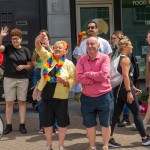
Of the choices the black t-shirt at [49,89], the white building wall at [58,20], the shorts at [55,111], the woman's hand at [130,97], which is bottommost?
the shorts at [55,111]

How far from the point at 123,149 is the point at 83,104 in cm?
100

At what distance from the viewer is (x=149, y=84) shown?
841cm

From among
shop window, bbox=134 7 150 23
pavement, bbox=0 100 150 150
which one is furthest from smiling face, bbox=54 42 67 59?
shop window, bbox=134 7 150 23

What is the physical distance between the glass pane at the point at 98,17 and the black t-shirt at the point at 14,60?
4212 millimetres

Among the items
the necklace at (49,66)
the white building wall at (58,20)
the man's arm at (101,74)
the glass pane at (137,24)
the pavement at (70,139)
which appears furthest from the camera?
the glass pane at (137,24)

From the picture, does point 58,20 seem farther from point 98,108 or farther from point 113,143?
point 98,108

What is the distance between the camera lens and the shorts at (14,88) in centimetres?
827

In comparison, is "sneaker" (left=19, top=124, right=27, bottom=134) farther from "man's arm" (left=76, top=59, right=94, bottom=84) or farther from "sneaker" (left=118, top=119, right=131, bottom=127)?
"man's arm" (left=76, top=59, right=94, bottom=84)

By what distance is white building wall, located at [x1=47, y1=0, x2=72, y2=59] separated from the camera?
1143cm

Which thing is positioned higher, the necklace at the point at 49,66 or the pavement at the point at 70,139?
the necklace at the point at 49,66

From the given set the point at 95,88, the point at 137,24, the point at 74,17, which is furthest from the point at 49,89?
the point at 137,24

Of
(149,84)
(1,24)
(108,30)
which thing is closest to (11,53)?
(149,84)

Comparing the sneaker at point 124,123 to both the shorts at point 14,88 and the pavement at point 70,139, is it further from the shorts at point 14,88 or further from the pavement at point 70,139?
the shorts at point 14,88

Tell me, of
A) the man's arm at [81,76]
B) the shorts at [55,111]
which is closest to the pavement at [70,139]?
the shorts at [55,111]
